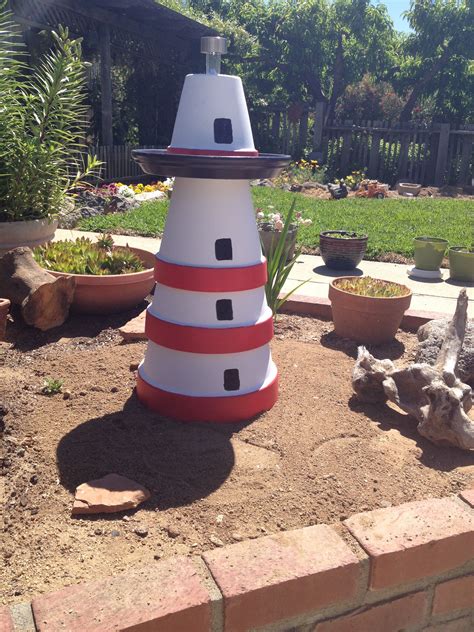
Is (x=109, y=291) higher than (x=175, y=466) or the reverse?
higher

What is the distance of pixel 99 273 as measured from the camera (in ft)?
14.2

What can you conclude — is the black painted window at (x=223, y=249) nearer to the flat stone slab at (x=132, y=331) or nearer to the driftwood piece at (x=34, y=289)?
the flat stone slab at (x=132, y=331)

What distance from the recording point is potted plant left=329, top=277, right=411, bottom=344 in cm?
389

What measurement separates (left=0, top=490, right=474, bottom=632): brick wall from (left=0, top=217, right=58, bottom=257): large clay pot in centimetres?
303

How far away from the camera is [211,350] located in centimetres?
277

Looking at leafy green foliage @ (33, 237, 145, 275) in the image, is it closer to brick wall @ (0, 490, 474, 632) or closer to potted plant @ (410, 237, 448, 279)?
brick wall @ (0, 490, 474, 632)

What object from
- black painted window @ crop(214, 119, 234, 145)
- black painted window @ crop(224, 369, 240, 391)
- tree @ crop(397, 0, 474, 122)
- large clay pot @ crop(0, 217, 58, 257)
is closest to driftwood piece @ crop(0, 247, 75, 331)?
large clay pot @ crop(0, 217, 58, 257)

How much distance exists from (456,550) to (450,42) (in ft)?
63.8

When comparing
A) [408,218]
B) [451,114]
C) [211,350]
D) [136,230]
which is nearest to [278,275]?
[211,350]

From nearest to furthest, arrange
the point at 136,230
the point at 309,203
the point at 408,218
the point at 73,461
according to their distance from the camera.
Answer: the point at 73,461
the point at 136,230
the point at 408,218
the point at 309,203

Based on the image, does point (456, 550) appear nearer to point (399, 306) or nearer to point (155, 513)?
point (155, 513)

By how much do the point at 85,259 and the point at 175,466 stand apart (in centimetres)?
232

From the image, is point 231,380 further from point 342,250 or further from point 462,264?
point 462,264

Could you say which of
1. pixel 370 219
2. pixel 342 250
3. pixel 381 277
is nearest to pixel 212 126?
pixel 342 250
